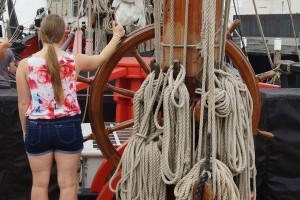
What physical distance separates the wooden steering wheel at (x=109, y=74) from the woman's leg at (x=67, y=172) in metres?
0.20

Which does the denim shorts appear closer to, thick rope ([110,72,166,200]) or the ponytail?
the ponytail

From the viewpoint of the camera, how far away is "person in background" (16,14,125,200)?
2703mm

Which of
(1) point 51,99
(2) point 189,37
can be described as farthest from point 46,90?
(2) point 189,37

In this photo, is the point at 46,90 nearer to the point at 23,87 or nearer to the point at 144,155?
the point at 23,87

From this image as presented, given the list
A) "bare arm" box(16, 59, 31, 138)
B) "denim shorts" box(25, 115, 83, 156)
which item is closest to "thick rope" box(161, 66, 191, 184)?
"denim shorts" box(25, 115, 83, 156)

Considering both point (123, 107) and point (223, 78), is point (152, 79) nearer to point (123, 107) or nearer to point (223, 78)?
point (223, 78)

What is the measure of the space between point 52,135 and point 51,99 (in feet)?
0.60

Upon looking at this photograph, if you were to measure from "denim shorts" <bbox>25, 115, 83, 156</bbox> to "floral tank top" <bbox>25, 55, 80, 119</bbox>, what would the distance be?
3 cm

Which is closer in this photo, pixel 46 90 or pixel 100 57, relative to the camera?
Result: pixel 46 90

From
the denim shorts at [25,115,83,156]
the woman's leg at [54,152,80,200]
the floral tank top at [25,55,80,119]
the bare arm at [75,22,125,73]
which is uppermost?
the bare arm at [75,22,125,73]

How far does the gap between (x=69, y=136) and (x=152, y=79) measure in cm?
68

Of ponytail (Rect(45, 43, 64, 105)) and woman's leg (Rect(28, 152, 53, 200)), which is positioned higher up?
ponytail (Rect(45, 43, 64, 105))

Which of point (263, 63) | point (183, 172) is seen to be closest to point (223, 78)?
point (183, 172)

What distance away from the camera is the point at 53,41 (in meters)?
Answer: 2.75
